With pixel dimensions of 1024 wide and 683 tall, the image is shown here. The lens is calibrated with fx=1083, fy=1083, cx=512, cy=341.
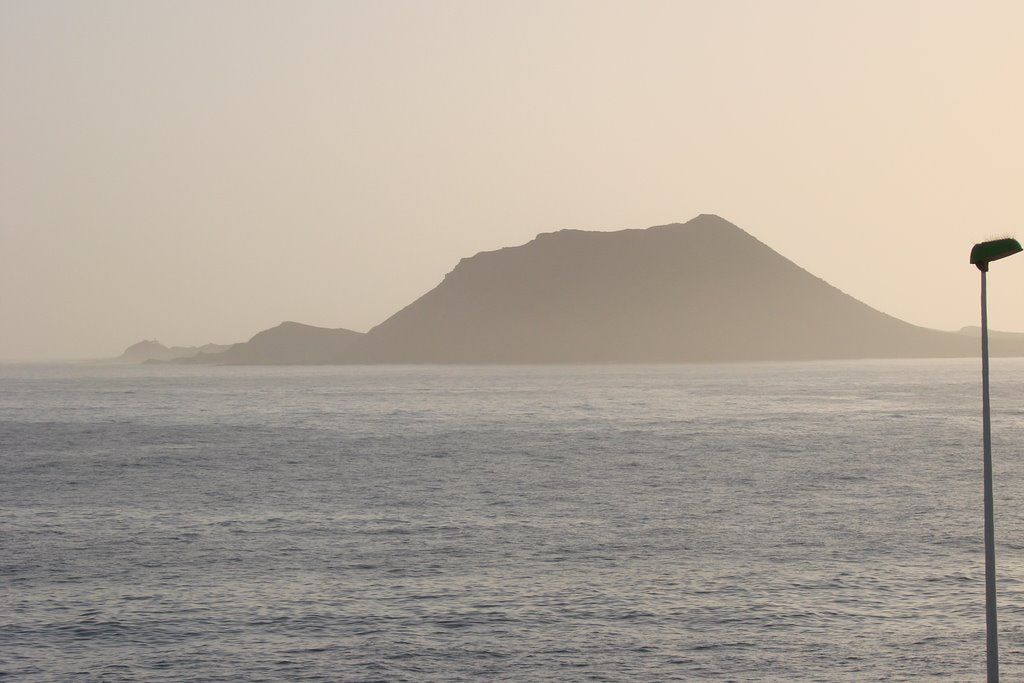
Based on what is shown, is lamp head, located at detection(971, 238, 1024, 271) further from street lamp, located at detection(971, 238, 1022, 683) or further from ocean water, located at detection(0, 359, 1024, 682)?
ocean water, located at detection(0, 359, 1024, 682)

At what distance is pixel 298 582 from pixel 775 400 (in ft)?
431

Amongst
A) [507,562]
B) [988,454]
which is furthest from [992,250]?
[507,562]

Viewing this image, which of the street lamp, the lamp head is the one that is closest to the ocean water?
the street lamp

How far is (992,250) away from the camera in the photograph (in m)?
18.9

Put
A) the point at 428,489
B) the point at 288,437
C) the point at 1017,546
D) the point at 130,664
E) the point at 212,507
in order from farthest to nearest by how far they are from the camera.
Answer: the point at 288,437 → the point at 428,489 → the point at 212,507 → the point at 1017,546 → the point at 130,664

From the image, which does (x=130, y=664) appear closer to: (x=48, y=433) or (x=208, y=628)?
(x=208, y=628)

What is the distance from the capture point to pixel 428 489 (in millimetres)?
57656

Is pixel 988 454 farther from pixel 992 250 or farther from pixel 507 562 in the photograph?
pixel 507 562

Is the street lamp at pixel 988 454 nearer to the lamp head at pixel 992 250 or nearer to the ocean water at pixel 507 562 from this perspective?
the lamp head at pixel 992 250

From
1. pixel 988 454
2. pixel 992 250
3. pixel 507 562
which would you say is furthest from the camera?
pixel 507 562

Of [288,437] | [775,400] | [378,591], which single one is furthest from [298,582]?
[775,400]

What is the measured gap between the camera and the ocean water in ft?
81.2

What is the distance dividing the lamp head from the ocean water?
9.42 metres

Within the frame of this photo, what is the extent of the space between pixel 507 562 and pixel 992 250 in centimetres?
2064
